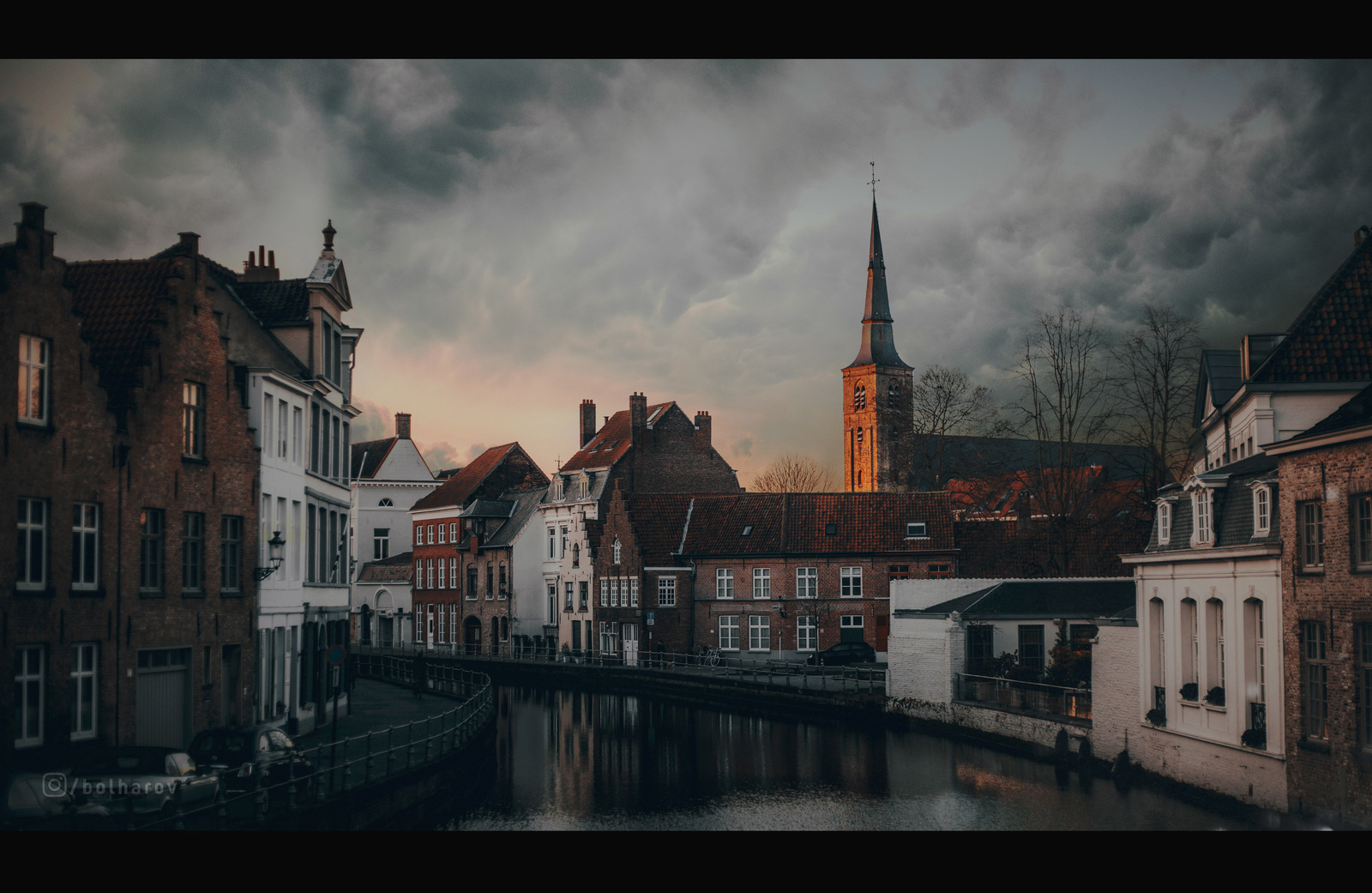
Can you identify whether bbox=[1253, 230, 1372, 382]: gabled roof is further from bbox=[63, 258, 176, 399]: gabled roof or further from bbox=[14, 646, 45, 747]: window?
bbox=[14, 646, 45, 747]: window

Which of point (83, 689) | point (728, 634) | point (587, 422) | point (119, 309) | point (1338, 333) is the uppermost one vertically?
point (587, 422)

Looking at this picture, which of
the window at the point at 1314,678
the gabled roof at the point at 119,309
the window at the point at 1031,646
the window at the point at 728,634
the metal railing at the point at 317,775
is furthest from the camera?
the window at the point at 728,634

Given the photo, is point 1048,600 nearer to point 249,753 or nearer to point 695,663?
point 695,663

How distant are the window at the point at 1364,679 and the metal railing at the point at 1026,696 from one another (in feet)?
32.6

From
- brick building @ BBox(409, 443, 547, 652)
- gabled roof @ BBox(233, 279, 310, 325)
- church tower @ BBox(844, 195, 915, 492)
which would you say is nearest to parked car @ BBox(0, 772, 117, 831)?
gabled roof @ BBox(233, 279, 310, 325)

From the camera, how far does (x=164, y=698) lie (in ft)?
74.4

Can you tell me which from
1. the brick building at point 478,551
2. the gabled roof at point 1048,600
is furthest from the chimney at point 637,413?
the gabled roof at point 1048,600

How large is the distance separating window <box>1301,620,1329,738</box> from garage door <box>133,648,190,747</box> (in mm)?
18539

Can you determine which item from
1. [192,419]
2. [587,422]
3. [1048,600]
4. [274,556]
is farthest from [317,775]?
[587,422]

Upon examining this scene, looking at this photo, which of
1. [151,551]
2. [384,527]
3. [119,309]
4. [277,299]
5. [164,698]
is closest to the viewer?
[151,551]

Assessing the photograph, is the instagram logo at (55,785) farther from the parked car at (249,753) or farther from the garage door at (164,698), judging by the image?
the garage door at (164,698)

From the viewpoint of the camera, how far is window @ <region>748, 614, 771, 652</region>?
55875mm

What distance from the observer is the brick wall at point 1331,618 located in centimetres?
1806

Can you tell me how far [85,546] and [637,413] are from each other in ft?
167
